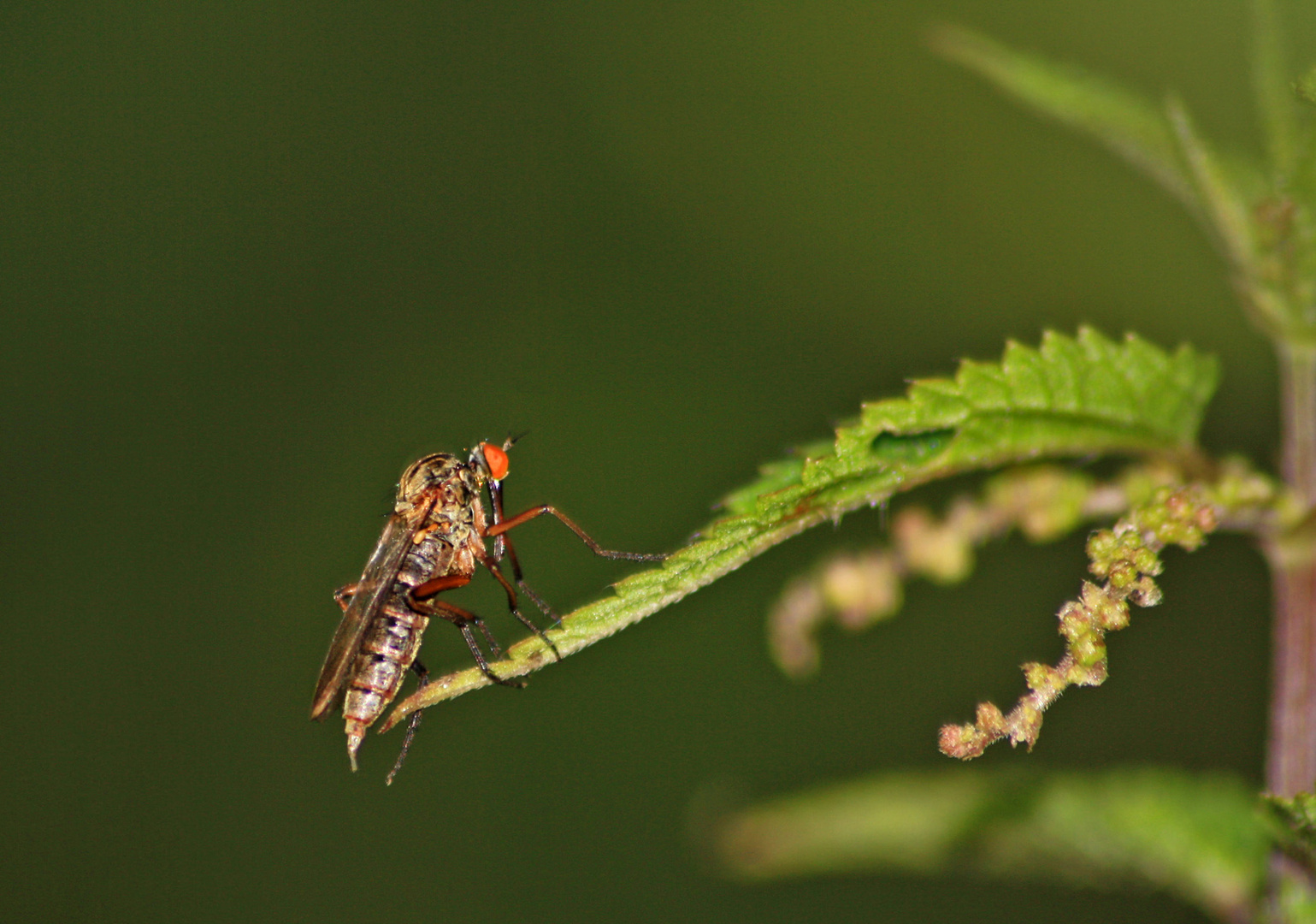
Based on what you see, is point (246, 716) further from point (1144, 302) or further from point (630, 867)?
point (1144, 302)

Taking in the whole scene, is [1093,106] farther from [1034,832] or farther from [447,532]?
[447,532]

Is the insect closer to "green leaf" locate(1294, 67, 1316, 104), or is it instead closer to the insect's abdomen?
the insect's abdomen

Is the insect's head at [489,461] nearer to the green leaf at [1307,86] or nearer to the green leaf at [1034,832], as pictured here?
the green leaf at [1034,832]

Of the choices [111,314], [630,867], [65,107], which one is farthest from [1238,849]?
[65,107]

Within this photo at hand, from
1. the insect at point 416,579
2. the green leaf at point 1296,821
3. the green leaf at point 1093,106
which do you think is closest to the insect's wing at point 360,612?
the insect at point 416,579

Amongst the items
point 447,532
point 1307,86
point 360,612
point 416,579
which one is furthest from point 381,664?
point 1307,86

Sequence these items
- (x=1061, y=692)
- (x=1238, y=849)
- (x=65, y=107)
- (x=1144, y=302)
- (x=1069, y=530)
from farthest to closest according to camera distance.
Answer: (x=65, y=107)
(x=1144, y=302)
(x=1238, y=849)
(x=1069, y=530)
(x=1061, y=692)
